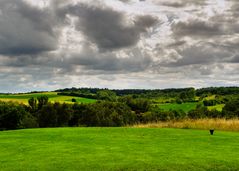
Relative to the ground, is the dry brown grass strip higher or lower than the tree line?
higher

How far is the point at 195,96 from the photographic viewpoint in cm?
13538

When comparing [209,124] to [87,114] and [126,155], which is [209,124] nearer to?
[126,155]

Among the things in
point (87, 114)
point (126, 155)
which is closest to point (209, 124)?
point (126, 155)

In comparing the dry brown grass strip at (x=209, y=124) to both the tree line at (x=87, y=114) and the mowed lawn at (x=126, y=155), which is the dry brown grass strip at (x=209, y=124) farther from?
the tree line at (x=87, y=114)

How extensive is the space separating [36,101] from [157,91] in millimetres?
87619

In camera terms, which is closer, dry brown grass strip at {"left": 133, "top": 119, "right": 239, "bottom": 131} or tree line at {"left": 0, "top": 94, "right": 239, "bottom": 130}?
dry brown grass strip at {"left": 133, "top": 119, "right": 239, "bottom": 131}

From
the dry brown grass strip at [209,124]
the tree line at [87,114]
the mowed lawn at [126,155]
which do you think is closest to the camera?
the mowed lawn at [126,155]

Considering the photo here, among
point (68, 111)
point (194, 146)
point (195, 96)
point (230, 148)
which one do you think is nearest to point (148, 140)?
point (194, 146)

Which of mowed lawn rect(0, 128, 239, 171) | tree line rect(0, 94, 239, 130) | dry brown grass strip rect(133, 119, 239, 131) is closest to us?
mowed lawn rect(0, 128, 239, 171)

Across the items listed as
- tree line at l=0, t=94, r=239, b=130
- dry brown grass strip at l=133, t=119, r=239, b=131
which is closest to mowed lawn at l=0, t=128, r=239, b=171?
dry brown grass strip at l=133, t=119, r=239, b=131

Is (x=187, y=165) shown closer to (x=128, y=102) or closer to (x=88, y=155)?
(x=88, y=155)

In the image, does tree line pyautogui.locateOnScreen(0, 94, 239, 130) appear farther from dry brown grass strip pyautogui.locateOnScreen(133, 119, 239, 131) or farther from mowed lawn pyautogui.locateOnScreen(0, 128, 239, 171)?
mowed lawn pyautogui.locateOnScreen(0, 128, 239, 171)

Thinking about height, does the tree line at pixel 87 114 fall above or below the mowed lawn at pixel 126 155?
below

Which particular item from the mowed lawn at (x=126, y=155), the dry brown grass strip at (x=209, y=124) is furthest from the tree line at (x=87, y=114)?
the mowed lawn at (x=126, y=155)
